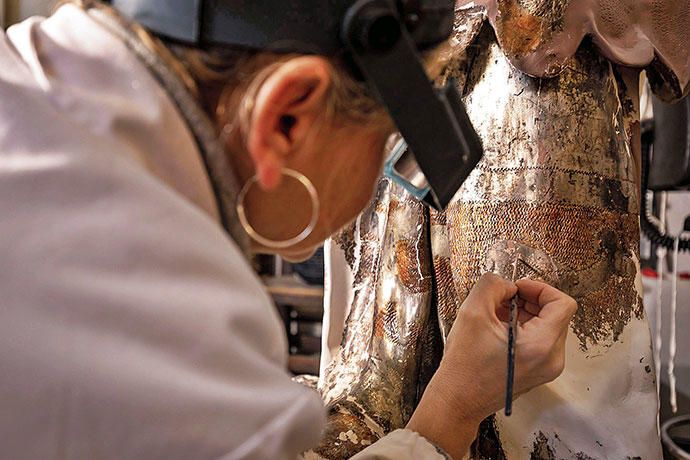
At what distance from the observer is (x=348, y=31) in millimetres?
529

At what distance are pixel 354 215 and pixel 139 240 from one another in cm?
22

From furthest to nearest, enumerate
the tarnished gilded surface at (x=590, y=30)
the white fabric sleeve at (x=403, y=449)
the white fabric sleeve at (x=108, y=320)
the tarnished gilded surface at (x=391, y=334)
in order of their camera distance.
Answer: the tarnished gilded surface at (x=391, y=334) → the tarnished gilded surface at (x=590, y=30) → the white fabric sleeve at (x=403, y=449) → the white fabric sleeve at (x=108, y=320)

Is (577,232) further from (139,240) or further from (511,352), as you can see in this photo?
(139,240)

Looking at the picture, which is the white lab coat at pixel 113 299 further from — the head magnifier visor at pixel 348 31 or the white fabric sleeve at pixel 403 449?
the white fabric sleeve at pixel 403 449

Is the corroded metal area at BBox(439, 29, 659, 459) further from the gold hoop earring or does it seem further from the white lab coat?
the white lab coat

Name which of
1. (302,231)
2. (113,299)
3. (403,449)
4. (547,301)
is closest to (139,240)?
(113,299)

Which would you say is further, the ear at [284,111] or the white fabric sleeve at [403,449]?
the white fabric sleeve at [403,449]

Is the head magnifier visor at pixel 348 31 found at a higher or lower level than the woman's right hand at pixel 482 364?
higher

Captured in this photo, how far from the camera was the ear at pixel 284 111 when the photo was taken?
51cm

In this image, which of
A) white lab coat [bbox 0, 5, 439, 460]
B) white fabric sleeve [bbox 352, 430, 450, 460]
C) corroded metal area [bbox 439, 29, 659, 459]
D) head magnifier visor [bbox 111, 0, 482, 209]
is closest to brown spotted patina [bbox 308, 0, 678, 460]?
corroded metal area [bbox 439, 29, 659, 459]

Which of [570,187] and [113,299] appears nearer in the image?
[113,299]

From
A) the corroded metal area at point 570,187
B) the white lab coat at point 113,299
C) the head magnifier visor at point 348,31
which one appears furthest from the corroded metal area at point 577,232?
the white lab coat at point 113,299

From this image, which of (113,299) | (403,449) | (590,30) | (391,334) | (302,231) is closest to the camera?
(113,299)

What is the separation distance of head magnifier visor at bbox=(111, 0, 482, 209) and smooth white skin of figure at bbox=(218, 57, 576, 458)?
0.02 metres
